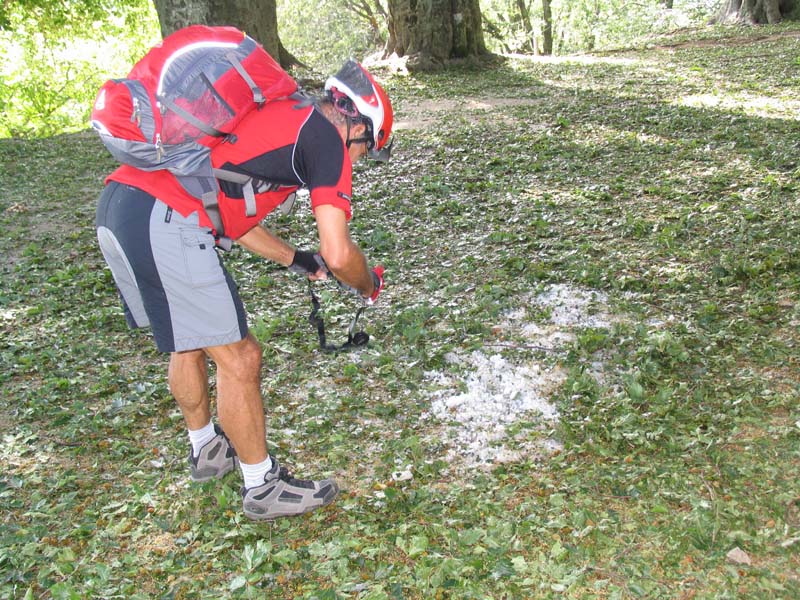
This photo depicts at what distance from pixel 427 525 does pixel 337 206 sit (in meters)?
1.56

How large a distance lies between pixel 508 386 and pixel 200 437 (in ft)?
6.14

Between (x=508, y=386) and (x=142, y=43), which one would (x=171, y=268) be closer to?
(x=508, y=386)

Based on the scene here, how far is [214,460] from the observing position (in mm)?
3506

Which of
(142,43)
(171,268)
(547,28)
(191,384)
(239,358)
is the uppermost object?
(142,43)

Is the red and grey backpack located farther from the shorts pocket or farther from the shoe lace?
the shoe lace

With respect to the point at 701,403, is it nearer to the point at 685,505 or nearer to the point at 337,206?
the point at 685,505

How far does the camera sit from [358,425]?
395 cm

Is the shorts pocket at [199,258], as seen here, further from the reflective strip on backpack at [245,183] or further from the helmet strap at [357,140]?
the helmet strap at [357,140]

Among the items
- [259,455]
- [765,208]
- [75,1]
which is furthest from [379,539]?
[75,1]

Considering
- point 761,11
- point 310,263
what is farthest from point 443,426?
point 761,11

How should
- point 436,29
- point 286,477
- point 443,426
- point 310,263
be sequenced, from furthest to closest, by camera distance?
point 436,29 → point 443,426 → point 310,263 → point 286,477

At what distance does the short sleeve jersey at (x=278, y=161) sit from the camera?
8.81 ft

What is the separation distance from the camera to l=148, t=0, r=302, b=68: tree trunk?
10531mm

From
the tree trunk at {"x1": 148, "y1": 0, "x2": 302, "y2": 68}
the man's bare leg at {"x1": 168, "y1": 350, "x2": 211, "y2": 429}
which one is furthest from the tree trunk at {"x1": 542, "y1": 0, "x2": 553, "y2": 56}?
the man's bare leg at {"x1": 168, "y1": 350, "x2": 211, "y2": 429}
